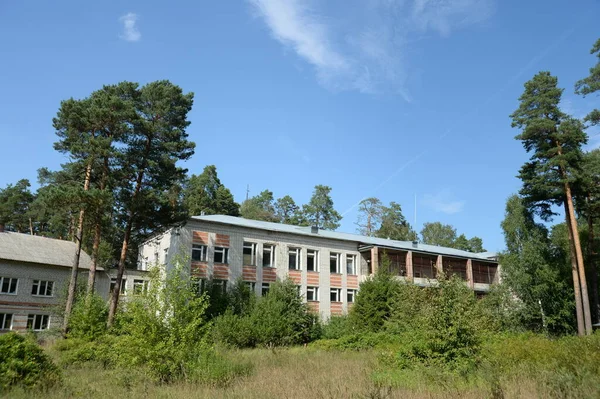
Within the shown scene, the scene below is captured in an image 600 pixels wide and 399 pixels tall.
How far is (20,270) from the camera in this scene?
37594 millimetres

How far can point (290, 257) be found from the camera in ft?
127

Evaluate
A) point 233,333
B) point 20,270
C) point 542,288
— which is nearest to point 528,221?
point 542,288

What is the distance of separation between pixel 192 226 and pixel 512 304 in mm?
26750

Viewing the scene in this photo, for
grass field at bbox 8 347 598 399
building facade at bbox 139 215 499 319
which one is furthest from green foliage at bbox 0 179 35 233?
grass field at bbox 8 347 598 399

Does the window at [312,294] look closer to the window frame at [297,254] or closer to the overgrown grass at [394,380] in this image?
the window frame at [297,254]

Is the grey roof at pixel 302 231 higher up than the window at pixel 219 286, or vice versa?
the grey roof at pixel 302 231

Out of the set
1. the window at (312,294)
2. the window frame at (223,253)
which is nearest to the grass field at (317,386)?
the window frame at (223,253)

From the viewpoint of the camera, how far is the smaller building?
36531 millimetres

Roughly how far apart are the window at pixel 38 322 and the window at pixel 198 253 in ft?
48.3

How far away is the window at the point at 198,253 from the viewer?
113 feet

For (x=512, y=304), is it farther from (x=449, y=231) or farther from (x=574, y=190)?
(x=449, y=231)

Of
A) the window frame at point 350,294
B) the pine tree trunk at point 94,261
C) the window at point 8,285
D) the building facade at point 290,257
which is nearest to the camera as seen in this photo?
the pine tree trunk at point 94,261

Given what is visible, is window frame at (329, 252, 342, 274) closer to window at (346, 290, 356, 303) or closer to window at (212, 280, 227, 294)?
window at (346, 290, 356, 303)

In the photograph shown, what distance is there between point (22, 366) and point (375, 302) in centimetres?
2596
